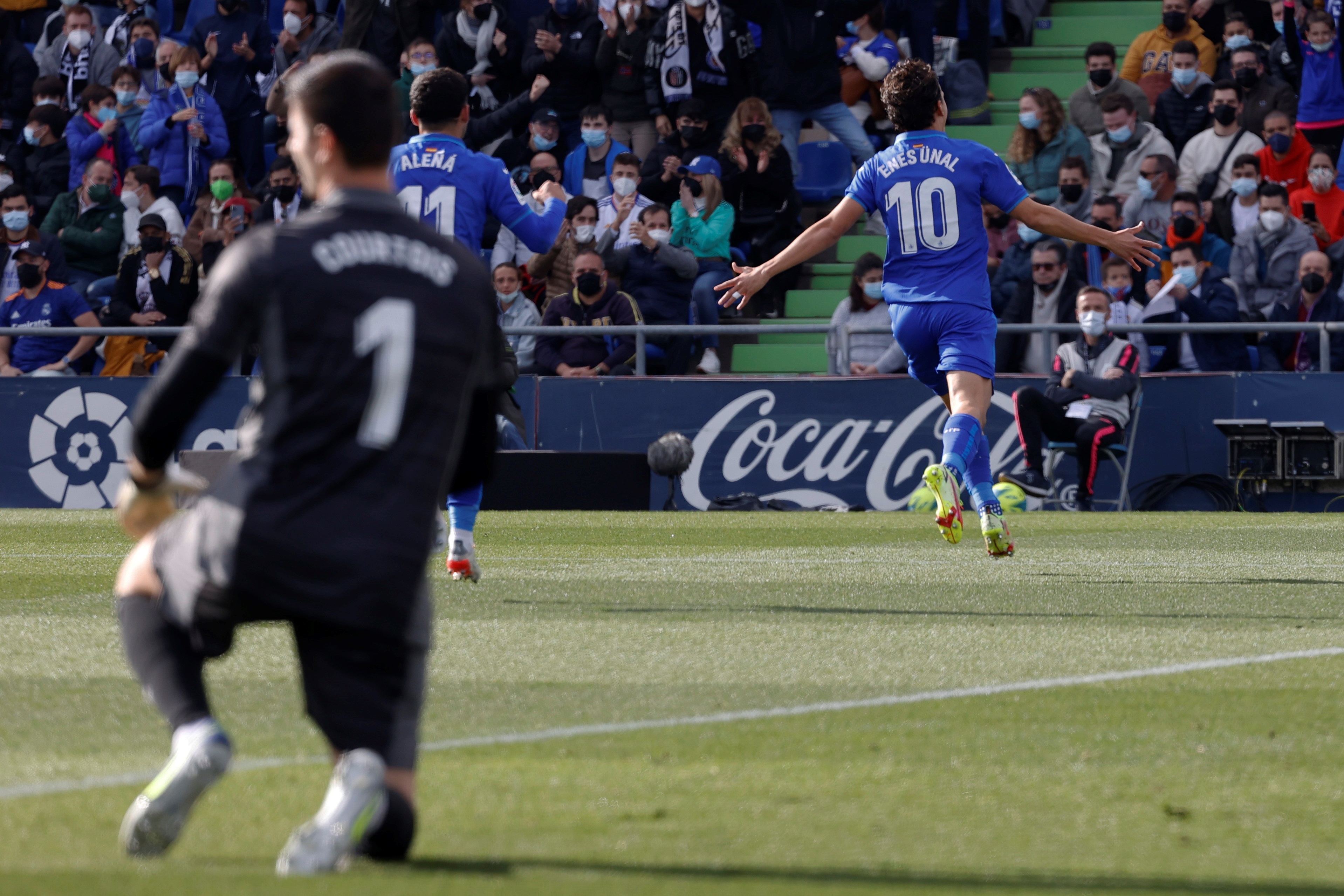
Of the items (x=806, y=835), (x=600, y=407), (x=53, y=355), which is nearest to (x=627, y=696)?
(x=806, y=835)

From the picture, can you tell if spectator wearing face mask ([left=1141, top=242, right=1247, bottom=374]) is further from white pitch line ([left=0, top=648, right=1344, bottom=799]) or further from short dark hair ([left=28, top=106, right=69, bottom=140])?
short dark hair ([left=28, top=106, right=69, bottom=140])

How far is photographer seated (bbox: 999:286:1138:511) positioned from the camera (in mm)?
15344

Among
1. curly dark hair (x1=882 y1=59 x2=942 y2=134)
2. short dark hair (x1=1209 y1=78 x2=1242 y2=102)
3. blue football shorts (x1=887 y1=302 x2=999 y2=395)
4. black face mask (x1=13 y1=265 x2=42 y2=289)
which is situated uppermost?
short dark hair (x1=1209 y1=78 x2=1242 y2=102)

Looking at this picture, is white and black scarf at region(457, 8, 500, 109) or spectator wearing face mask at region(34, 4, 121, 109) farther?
spectator wearing face mask at region(34, 4, 121, 109)

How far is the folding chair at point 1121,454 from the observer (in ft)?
51.0

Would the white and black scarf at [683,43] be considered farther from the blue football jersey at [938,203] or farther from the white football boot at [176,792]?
the white football boot at [176,792]

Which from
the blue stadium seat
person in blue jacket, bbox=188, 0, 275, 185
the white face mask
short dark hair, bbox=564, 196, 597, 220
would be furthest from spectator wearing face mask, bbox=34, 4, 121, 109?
the white face mask

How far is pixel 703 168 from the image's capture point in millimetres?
17438

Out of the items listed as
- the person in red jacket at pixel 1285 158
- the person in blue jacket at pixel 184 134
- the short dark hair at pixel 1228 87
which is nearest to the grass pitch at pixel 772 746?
the person in red jacket at pixel 1285 158

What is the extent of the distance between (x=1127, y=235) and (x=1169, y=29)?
1068 centimetres

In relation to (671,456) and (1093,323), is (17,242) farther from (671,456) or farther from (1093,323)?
(1093,323)

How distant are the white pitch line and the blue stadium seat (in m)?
13.0

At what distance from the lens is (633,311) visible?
1664 centimetres

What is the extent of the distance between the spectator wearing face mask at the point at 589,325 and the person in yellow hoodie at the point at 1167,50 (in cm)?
560
